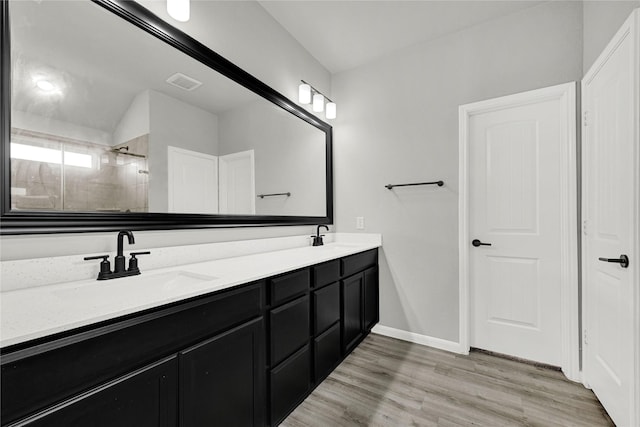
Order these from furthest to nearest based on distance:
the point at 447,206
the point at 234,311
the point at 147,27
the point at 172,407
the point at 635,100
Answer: the point at 447,206, the point at 147,27, the point at 635,100, the point at 234,311, the point at 172,407

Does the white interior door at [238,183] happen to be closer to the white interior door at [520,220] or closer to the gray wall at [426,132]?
the gray wall at [426,132]

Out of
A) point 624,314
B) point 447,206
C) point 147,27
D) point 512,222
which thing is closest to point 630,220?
point 624,314

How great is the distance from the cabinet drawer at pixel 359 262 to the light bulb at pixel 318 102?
1431 mm

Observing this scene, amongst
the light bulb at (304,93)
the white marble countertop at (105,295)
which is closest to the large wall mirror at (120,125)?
the white marble countertop at (105,295)

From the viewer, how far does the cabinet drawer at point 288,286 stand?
138cm

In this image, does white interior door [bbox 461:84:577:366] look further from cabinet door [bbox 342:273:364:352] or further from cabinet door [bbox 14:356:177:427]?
cabinet door [bbox 14:356:177:427]

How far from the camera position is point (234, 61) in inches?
74.7

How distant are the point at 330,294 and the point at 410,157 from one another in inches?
58.6

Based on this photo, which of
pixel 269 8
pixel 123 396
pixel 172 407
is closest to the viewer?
pixel 123 396

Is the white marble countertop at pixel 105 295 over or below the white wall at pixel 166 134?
below

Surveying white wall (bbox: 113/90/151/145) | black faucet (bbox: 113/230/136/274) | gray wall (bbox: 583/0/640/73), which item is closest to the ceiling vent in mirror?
white wall (bbox: 113/90/151/145)

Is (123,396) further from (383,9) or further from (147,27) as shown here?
(383,9)

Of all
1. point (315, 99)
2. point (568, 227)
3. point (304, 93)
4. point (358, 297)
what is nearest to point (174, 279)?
point (358, 297)

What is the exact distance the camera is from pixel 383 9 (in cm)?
217
